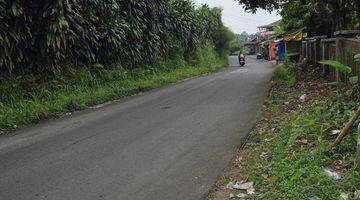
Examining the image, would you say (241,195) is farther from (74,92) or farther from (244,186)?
(74,92)

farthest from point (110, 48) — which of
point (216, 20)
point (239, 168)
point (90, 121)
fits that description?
point (216, 20)

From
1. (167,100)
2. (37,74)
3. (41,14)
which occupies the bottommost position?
(167,100)

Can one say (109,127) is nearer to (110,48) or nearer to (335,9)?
(110,48)

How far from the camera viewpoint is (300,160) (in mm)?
6219

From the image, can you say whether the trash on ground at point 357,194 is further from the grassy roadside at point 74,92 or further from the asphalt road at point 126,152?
the grassy roadside at point 74,92

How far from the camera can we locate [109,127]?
10688 millimetres

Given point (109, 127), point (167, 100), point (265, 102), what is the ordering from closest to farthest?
1. point (109, 127)
2. point (265, 102)
3. point (167, 100)

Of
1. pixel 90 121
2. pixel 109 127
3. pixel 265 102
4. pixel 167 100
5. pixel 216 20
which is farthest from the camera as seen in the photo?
pixel 216 20

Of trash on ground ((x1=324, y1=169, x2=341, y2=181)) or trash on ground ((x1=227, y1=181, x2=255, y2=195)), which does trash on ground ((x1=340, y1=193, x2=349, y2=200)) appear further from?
trash on ground ((x1=227, y1=181, x2=255, y2=195))

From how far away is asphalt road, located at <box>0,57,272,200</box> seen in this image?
246 inches

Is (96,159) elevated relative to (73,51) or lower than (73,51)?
lower

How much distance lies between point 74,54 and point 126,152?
31.0 feet

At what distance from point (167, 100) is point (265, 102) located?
11.8ft

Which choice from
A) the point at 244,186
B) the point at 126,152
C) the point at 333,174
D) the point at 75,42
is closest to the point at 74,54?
the point at 75,42
